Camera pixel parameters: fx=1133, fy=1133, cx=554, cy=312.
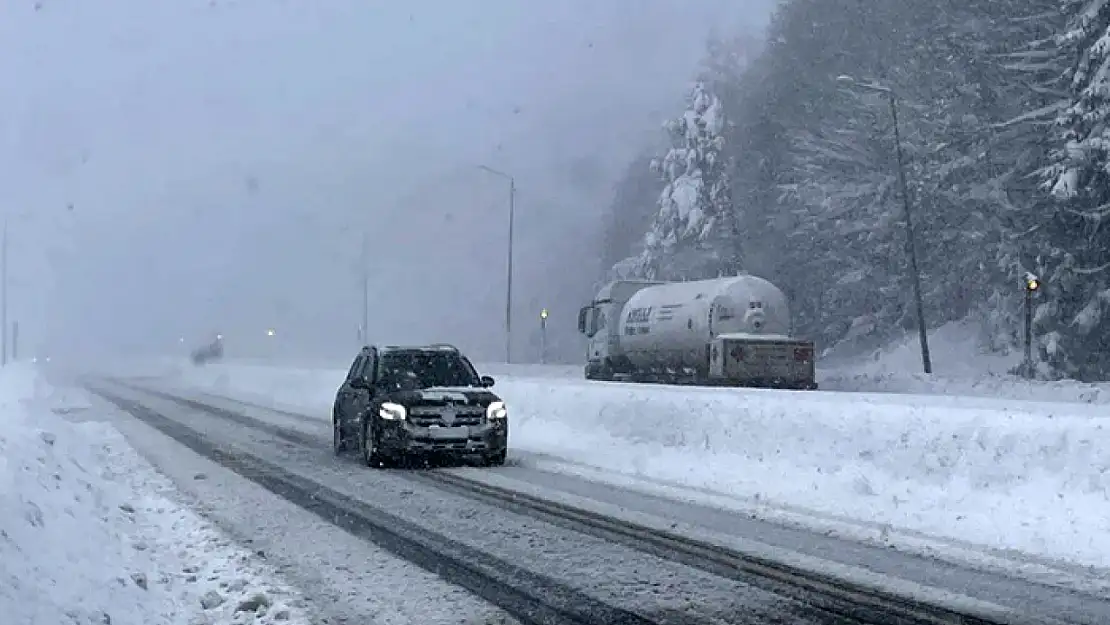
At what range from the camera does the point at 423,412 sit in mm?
15914

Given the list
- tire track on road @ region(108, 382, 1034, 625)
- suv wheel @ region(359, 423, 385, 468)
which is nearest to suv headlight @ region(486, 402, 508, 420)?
suv wheel @ region(359, 423, 385, 468)

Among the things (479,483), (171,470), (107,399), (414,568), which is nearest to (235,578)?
(414,568)

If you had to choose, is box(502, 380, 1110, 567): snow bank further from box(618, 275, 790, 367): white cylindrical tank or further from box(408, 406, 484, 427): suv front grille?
box(618, 275, 790, 367): white cylindrical tank

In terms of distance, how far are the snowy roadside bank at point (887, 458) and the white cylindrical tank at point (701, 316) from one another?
12.2 meters

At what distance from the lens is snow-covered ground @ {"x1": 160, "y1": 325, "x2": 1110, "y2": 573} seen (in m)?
10.4

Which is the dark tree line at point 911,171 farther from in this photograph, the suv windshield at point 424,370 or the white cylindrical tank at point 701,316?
the suv windshield at point 424,370

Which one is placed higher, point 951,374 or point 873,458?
point 951,374

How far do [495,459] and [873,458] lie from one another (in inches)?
226

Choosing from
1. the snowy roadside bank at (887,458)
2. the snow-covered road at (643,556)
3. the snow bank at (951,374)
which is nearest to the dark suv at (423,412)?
the snow-covered road at (643,556)

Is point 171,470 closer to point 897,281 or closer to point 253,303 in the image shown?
point 897,281

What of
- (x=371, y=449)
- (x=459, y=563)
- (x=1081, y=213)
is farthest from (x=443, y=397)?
(x=1081, y=213)

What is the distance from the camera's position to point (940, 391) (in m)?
32.2

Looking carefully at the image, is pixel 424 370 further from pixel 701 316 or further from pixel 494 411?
pixel 701 316

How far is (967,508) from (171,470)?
35.1 ft
